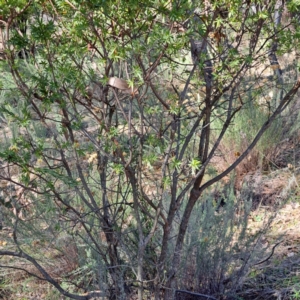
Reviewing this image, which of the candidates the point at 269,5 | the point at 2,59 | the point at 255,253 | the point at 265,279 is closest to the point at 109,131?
the point at 2,59

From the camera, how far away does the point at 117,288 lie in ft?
8.00

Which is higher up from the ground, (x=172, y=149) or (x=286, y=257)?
(x=172, y=149)

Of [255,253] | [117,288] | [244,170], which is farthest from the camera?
[244,170]

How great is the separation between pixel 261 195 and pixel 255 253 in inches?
62.8

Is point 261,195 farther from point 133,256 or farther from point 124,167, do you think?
point 124,167

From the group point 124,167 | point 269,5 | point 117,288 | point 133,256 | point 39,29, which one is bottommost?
point 117,288

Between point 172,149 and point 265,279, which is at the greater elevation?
point 172,149

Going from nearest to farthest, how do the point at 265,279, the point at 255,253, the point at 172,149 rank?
the point at 172,149 < the point at 255,253 < the point at 265,279

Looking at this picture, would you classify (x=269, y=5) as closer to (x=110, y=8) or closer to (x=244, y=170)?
(x=110, y=8)

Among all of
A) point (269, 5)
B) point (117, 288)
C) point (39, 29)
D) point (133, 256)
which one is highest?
point (269, 5)

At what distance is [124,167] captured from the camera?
1.99 meters

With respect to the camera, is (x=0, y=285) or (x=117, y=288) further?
(x=0, y=285)

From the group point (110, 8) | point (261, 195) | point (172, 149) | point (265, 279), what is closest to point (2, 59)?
point (110, 8)

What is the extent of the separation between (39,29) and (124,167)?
0.61m
